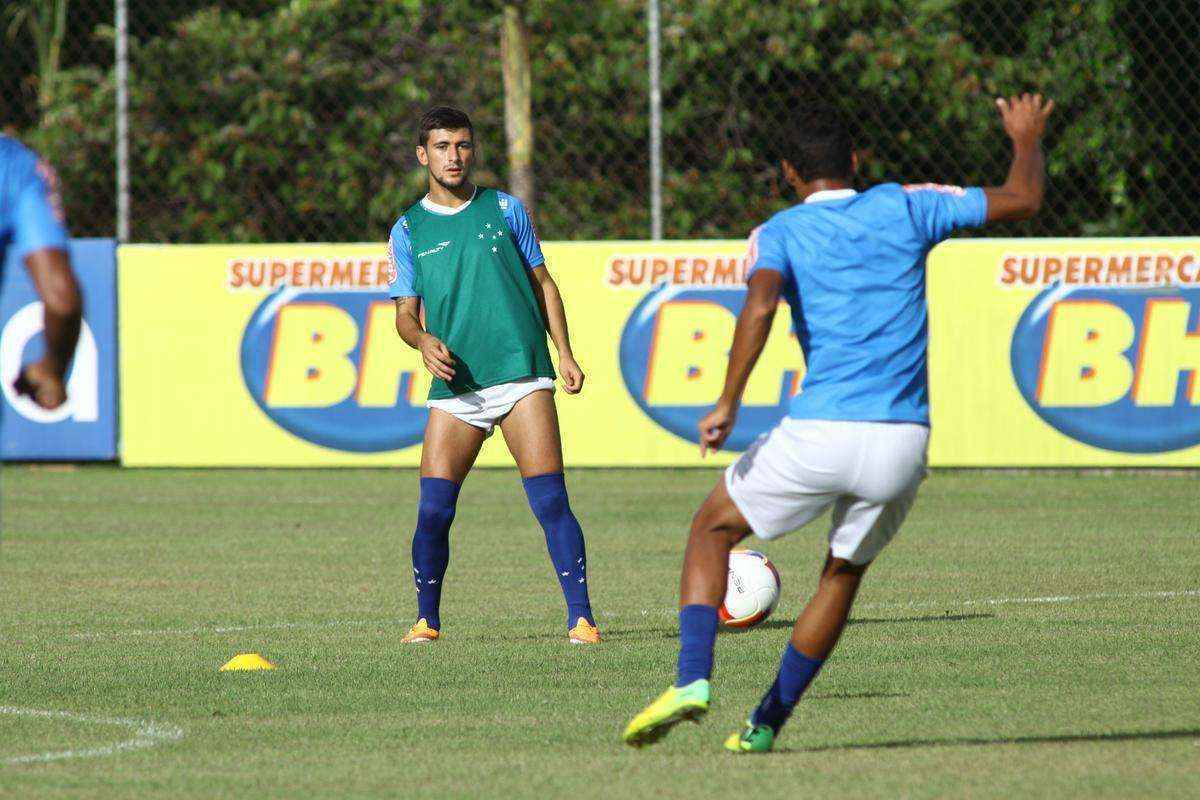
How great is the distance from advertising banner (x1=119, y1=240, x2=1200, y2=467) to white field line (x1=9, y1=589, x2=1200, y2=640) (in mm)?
5951

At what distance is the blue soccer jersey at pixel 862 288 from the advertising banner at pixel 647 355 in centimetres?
962

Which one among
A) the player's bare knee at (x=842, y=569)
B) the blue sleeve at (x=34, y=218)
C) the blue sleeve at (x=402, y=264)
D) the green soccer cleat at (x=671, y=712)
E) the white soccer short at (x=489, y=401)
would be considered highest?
the blue sleeve at (x=34, y=218)

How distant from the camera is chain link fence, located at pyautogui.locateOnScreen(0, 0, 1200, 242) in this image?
16.7 metres

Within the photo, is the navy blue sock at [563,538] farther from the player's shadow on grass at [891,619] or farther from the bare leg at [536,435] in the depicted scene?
the player's shadow on grass at [891,619]

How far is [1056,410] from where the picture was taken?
606 inches

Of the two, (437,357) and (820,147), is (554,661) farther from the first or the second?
(820,147)

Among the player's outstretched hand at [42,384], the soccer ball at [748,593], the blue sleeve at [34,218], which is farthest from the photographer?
the soccer ball at [748,593]

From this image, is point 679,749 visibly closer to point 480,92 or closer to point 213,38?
point 480,92

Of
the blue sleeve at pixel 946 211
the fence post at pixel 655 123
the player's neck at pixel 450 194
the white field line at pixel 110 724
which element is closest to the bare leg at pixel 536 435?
the player's neck at pixel 450 194

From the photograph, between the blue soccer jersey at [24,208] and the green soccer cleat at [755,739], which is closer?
the blue soccer jersey at [24,208]

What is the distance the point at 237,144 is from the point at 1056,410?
909 cm

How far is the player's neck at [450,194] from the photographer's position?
8.26 metres

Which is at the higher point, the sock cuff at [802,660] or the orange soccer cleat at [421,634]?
the sock cuff at [802,660]

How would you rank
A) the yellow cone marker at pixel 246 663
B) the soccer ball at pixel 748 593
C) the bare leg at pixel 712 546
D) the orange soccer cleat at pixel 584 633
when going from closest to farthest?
the bare leg at pixel 712 546, the yellow cone marker at pixel 246 663, the orange soccer cleat at pixel 584 633, the soccer ball at pixel 748 593
